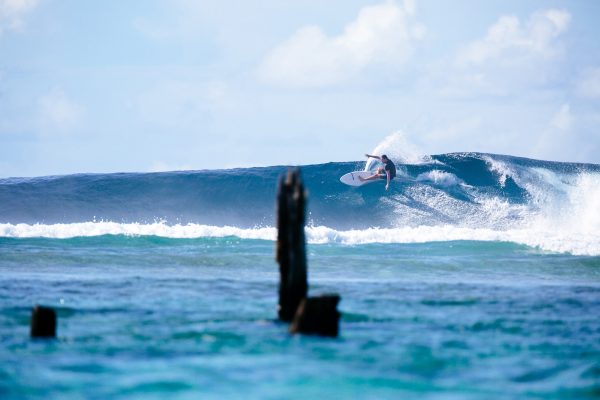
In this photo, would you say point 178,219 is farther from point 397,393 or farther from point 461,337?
point 397,393

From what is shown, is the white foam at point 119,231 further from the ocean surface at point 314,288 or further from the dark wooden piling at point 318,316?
the dark wooden piling at point 318,316

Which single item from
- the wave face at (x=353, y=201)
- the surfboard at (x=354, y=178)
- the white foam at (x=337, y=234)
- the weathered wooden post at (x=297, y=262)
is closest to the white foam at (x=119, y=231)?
the white foam at (x=337, y=234)

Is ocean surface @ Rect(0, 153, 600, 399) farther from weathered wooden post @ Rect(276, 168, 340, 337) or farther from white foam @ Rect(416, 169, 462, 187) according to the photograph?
weathered wooden post @ Rect(276, 168, 340, 337)

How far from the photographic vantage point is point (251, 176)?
42375 mm

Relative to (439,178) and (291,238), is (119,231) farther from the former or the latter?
(291,238)

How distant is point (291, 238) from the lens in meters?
10.8

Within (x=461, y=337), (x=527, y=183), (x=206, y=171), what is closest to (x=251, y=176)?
(x=206, y=171)

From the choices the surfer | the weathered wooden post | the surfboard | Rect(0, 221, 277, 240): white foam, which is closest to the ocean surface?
Rect(0, 221, 277, 240): white foam

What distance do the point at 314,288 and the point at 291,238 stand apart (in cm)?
638

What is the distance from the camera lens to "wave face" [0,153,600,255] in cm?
3553

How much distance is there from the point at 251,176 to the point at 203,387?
1345 inches

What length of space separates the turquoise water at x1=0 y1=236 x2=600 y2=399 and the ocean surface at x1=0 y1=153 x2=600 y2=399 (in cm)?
4

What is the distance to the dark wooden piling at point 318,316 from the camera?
34.8 feet

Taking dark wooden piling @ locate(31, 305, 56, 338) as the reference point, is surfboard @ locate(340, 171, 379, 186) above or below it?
above
